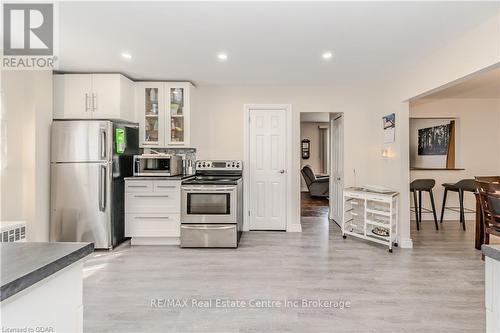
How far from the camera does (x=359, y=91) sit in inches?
182

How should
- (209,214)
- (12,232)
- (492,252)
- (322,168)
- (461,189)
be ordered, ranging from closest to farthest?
1. (492,252)
2. (12,232)
3. (209,214)
4. (461,189)
5. (322,168)

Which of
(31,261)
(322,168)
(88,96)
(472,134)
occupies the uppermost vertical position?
(88,96)

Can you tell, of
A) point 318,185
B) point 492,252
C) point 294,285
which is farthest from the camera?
point 318,185

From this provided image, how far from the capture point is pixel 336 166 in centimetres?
526

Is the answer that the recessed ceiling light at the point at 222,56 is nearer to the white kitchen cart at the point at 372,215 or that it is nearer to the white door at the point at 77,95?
the white door at the point at 77,95

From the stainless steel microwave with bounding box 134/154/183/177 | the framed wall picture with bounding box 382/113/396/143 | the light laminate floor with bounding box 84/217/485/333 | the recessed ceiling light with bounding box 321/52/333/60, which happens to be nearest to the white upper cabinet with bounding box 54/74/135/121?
the stainless steel microwave with bounding box 134/154/183/177

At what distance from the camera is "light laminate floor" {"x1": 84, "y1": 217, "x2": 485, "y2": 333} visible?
6.78ft

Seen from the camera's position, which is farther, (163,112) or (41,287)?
(163,112)

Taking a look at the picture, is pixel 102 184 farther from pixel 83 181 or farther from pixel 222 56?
pixel 222 56

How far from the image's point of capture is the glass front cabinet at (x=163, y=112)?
4211 mm

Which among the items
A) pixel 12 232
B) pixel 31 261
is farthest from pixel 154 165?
pixel 31 261

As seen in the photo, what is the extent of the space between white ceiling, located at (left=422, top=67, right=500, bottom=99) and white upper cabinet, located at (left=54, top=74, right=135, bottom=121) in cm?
455

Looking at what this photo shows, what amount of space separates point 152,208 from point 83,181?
0.91 m

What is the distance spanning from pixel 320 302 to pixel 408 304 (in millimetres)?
719
